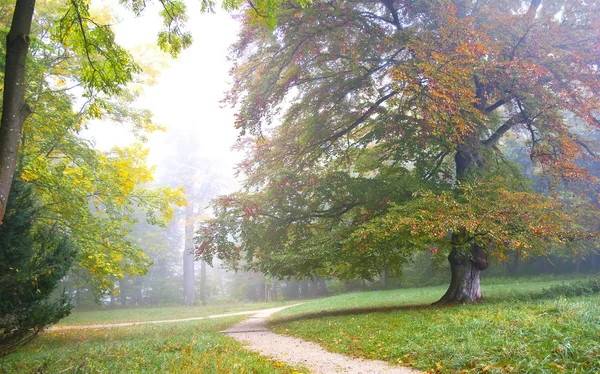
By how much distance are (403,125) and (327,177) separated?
2956 millimetres

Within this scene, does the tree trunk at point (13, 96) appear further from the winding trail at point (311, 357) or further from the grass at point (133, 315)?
the grass at point (133, 315)

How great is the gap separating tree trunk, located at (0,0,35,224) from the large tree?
17.3ft

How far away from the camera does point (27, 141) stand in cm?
916

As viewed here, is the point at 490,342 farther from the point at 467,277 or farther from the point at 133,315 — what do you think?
the point at 133,315

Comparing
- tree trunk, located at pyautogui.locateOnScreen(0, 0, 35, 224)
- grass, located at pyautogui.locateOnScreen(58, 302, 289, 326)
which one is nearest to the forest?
tree trunk, located at pyautogui.locateOnScreen(0, 0, 35, 224)

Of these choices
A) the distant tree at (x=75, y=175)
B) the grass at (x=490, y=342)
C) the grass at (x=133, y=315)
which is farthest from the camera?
the grass at (x=133, y=315)

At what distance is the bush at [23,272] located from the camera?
21.8ft

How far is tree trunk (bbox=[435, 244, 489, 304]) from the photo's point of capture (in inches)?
405

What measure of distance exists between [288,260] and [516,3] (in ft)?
39.1

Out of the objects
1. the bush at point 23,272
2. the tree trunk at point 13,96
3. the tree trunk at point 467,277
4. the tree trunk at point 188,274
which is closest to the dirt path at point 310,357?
the bush at point 23,272

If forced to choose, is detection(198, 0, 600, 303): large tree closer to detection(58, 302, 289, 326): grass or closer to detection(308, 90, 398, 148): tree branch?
detection(308, 90, 398, 148): tree branch

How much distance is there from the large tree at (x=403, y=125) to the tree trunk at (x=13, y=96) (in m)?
5.27

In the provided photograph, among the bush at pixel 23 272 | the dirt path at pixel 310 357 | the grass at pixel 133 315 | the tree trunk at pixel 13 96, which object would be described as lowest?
the grass at pixel 133 315

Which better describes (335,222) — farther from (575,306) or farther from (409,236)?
(575,306)
